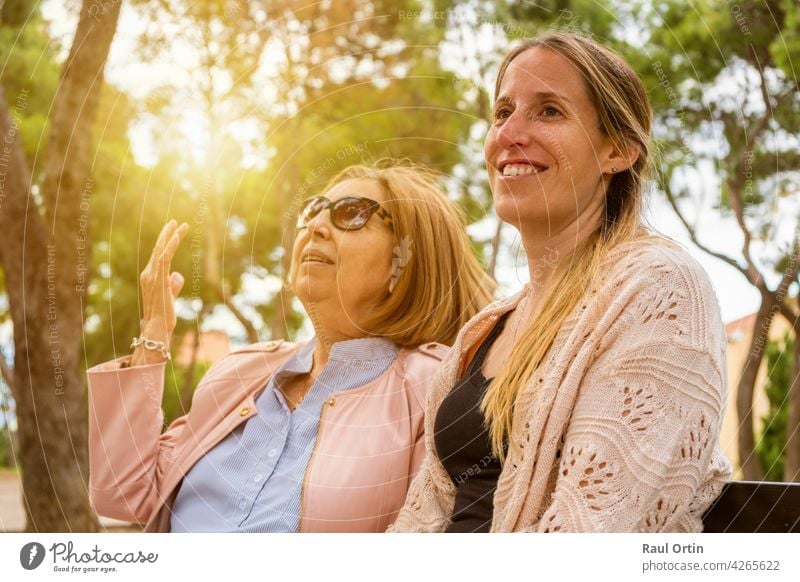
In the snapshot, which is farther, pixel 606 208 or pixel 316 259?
pixel 316 259

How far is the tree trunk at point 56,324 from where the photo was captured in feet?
8.42

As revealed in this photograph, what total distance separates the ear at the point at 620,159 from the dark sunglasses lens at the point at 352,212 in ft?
1.51

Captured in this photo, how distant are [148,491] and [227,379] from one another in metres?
0.26

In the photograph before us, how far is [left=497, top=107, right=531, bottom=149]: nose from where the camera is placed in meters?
1.51

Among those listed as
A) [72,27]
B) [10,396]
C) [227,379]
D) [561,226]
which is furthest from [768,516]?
[10,396]

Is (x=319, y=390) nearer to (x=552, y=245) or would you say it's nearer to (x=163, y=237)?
(x=163, y=237)

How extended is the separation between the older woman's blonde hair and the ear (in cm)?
37

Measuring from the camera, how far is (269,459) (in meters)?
1.63

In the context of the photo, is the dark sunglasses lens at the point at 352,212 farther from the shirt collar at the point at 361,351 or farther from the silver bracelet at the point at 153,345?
the silver bracelet at the point at 153,345

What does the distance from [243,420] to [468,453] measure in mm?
486

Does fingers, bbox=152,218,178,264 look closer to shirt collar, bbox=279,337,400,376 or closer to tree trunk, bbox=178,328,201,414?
shirt collar, bbox=279,337,400,376

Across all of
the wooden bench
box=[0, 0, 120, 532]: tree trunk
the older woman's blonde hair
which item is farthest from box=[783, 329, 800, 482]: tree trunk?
box=[0, 0, 120, 532]: tree trunk

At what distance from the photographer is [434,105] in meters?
2.18

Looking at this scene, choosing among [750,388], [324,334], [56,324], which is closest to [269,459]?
[324,334]
